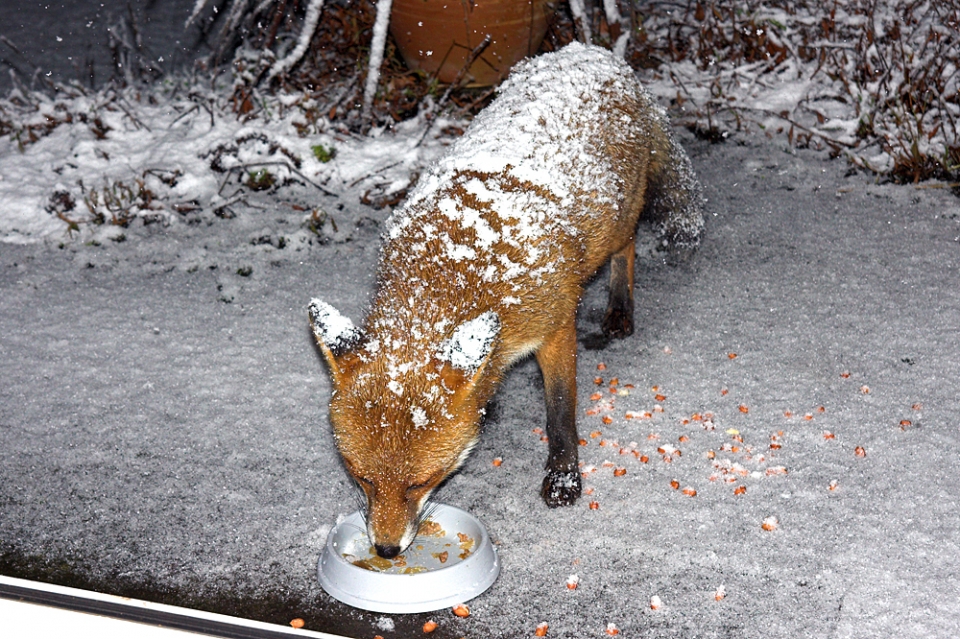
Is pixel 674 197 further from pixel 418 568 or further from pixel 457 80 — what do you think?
pixel 457 80

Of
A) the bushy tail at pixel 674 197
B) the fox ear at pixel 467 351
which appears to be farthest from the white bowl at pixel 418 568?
the bushy tail at pixel 674 197

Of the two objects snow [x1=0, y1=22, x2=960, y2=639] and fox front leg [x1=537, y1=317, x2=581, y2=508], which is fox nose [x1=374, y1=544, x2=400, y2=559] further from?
fox front leg [x1=537, y1=317, x2=581, y2=508]

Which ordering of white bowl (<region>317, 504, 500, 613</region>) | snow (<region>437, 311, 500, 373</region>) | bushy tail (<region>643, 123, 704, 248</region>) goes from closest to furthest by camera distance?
1. snow (<region>437, 311, 500, 373</region>)
2. white bowl (<region>317, 504, 500, 613</region>)
3. bushy tail (<region>643, 123, 704, 248</region>)

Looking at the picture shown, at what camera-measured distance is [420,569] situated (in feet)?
10.1

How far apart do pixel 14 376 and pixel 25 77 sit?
16.6ft

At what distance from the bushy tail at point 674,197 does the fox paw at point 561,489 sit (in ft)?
5.24

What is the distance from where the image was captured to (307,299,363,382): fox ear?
2.79 m

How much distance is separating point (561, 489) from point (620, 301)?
4.60ft

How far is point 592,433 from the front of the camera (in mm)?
3852

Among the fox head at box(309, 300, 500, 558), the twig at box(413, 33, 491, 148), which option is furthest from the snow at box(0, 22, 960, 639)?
the twig at box(413, 33, 491, 148)

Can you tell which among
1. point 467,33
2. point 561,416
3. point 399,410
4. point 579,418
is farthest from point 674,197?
point 467,33

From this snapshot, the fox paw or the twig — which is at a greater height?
the twig

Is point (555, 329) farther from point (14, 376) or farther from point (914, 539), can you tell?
point (14, 376)

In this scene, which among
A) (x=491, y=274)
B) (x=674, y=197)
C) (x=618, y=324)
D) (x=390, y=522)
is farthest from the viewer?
(x=618, y=324)
